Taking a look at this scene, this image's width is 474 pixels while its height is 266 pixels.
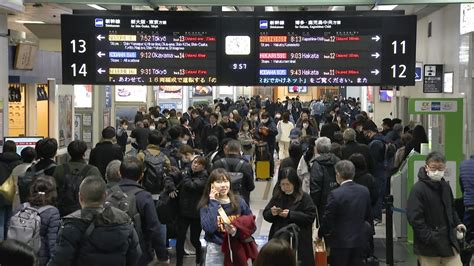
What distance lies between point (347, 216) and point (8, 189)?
160 inches

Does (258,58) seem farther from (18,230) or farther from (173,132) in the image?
(18,230)

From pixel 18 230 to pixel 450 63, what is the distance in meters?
12.0

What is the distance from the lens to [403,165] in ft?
39.7

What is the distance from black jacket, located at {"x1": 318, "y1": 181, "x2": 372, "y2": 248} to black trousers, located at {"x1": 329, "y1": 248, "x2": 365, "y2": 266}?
0.08 meters

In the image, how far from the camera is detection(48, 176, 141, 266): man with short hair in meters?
5.27

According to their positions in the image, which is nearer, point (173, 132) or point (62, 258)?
point (62, 258)

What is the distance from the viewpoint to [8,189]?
9094 millimetres

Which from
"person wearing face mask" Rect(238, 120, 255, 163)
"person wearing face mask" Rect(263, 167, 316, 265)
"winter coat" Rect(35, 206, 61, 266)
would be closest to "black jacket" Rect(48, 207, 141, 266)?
"winter coat" Rect(35, 206, 61, 266)

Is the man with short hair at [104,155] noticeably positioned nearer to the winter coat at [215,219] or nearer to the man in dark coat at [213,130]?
the winter coat at [215,219]

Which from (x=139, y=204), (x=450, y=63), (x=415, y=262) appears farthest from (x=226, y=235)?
(x=450, y=63)

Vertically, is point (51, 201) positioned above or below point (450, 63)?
below

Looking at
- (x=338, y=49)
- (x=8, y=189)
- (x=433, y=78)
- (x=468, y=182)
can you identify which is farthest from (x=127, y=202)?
(x=433, y=78)

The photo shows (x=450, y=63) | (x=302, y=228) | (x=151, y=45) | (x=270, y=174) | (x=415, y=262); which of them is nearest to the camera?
(x=302, y=228)

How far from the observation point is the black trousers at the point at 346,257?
7742 mm
